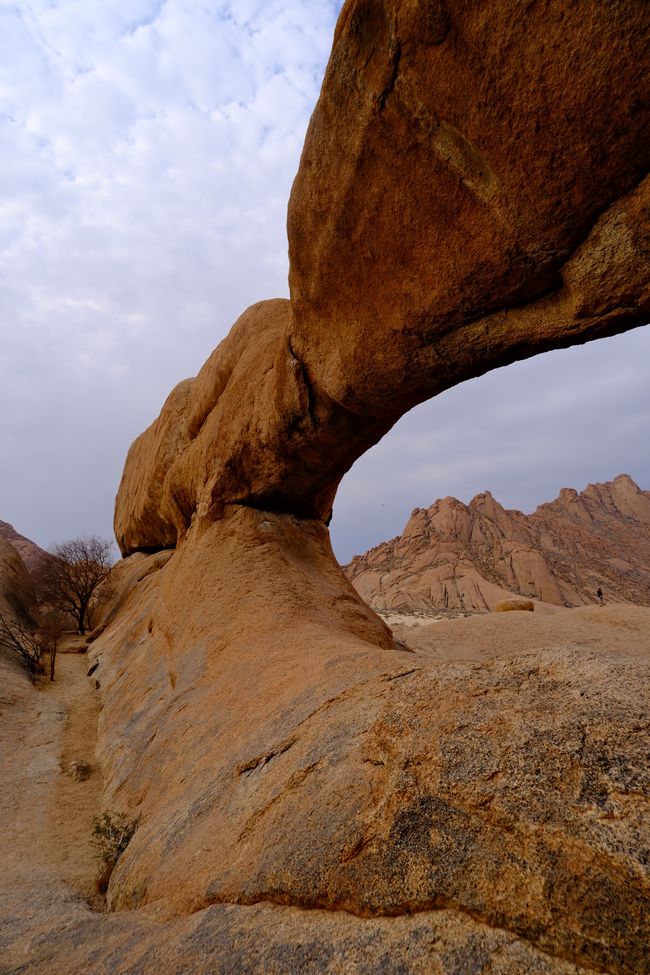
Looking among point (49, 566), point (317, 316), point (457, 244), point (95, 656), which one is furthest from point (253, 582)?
point (49, 566)

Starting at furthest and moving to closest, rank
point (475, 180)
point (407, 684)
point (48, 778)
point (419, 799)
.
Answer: point (48, 778)
point (475, 180)
point (407, 684)
point (419, 799)

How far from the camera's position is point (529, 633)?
1151 cm

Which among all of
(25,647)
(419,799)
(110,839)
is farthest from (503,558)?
(419,799)

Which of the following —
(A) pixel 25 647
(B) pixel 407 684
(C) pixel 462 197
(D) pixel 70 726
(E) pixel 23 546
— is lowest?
(D) pixel 70 726

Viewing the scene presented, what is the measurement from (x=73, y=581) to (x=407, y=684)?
17300mm

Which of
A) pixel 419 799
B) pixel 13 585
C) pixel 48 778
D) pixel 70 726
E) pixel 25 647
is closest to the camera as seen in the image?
pixel 419 799

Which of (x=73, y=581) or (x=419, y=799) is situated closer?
(x=419, y=799)

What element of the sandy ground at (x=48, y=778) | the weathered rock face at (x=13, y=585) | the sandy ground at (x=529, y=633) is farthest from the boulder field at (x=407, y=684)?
the weathered rock face at (x=13, y=585)

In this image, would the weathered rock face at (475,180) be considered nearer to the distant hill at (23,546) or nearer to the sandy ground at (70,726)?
the sandy ground at (70,726)

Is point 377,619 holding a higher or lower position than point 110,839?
higher

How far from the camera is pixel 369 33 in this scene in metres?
4.01

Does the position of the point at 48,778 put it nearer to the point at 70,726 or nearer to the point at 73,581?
the point at 70,726

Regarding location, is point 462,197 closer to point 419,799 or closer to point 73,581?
point 419,799

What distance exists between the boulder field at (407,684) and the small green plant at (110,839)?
0.21 m
